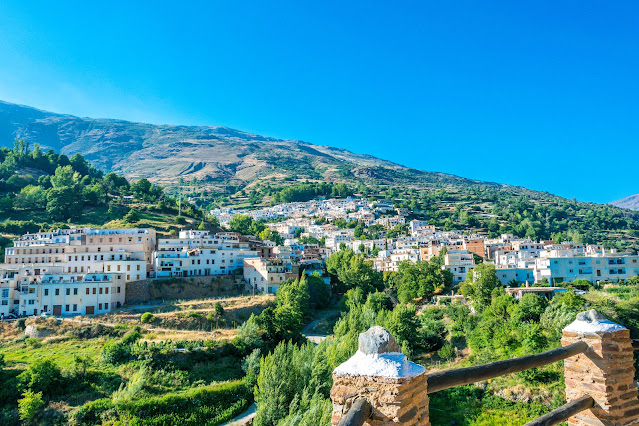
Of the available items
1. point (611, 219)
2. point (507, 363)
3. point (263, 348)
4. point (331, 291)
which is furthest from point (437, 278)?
point (611, 219)

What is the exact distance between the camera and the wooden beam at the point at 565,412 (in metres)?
2.67

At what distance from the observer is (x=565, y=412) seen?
285 cm

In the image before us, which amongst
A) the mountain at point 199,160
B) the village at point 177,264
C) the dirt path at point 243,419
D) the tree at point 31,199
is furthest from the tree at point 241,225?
the mountain at point 199,160

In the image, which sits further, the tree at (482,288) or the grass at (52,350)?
the tree at (482,288)

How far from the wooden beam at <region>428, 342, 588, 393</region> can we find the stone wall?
31741 millimetres

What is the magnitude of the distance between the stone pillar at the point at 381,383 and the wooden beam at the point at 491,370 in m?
0.20

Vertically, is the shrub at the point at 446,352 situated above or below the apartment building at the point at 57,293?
below

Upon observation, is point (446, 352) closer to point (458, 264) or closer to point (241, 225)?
point (458, 264)

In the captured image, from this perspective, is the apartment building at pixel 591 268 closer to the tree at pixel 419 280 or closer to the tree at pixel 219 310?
the tree at pixel 419 280

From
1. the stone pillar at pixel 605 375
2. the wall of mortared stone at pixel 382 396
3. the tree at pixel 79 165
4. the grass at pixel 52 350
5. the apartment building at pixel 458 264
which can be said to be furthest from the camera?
the tree at pixel 79 165

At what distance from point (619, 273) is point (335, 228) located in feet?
130

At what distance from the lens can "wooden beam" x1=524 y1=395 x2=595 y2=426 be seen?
2.67 m

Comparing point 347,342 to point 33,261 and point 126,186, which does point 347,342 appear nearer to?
point 33,261

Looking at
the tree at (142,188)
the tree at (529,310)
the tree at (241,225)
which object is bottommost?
the tree at (529,310)
